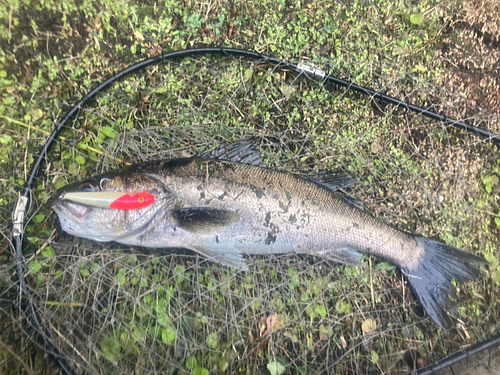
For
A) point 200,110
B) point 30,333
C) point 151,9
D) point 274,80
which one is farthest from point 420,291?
point 151,9

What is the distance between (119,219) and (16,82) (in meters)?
1.56

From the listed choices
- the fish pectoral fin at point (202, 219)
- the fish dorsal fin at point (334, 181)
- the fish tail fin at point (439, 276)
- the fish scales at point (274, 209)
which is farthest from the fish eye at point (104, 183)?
the fish tail fin at point (439, 276)

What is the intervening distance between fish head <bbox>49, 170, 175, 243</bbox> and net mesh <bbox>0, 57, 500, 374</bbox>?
309 millimetres

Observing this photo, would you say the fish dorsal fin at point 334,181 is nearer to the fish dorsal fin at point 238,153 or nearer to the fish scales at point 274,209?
the fish scales at point 274,209

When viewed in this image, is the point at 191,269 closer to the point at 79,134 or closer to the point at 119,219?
the point at 119,219

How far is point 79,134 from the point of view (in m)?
2.34

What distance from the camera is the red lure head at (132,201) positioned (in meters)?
1.95

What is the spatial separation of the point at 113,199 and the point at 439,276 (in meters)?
2.66

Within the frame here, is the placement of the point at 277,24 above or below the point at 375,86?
above

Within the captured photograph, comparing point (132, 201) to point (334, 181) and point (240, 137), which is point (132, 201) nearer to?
point (240, 137)

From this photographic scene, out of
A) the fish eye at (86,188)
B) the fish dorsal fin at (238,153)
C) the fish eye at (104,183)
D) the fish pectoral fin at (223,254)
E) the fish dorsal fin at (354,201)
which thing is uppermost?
the fish dorsal fin at (238,153)

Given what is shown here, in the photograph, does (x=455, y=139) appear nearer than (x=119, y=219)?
No

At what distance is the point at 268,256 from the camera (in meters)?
2.32

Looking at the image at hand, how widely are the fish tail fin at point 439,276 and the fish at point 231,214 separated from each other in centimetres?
14
